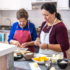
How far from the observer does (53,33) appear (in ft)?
6.11

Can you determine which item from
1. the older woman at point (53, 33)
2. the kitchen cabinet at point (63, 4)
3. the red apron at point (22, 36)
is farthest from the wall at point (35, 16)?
the older woman at point (53, 33)

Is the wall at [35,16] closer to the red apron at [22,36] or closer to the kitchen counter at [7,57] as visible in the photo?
the red apron at [22,36]

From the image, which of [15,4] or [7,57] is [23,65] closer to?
[7,57]

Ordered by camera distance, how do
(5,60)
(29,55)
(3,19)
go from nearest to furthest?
(5,60) < (29,55) < (3,19)

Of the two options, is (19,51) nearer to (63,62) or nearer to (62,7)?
(63,62)

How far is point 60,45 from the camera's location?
5.83ft

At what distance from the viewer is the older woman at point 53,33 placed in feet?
5.78

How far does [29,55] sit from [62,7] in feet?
7.20

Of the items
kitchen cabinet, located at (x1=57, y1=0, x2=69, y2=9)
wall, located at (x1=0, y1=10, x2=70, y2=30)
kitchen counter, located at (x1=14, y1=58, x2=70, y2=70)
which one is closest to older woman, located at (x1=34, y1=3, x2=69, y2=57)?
kitchen counter, located at (x1=14, y1=58, x2=70, y2=70)

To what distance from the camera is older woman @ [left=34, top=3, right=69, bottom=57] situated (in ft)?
5.78

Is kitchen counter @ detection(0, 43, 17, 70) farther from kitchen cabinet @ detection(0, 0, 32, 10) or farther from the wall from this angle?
the wall

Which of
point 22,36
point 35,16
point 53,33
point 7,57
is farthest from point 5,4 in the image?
point 7,57

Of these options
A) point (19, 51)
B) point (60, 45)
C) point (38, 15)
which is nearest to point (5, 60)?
point (19, 51)

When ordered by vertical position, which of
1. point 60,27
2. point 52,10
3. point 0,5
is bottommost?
point 60,27
